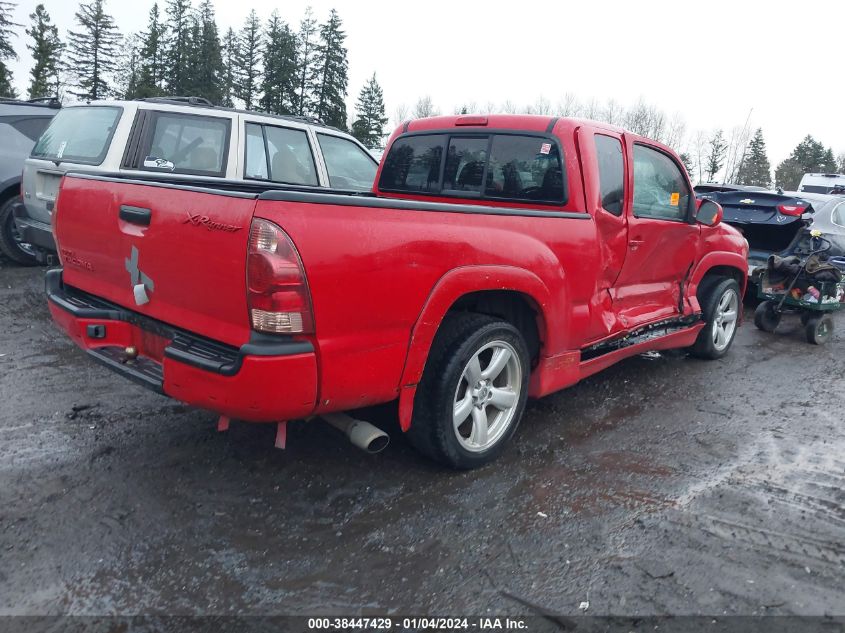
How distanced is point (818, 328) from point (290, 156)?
617 cm

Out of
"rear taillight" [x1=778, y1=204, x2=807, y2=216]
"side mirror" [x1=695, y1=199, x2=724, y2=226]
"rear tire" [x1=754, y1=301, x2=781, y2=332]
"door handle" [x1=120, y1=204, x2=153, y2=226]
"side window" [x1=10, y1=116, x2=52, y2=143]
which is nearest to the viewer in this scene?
"door handle" [x1=120, y1=204, x2=153, y2=226]

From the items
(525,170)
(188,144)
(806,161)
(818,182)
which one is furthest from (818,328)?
(806,161)

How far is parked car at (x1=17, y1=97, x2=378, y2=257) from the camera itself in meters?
6.12

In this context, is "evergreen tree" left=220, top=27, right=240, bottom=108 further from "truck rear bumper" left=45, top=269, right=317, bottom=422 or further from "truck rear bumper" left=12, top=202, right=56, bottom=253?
"truck rear bumper" left=45, top=269, right=317, bottom=422

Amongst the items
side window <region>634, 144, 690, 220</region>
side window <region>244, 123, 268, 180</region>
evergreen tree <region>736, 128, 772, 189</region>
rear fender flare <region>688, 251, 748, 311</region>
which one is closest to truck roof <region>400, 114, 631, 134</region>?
side window <region>634, 144, 690, 220</region>

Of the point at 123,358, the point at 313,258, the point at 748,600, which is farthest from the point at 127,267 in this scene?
the point at 748,600

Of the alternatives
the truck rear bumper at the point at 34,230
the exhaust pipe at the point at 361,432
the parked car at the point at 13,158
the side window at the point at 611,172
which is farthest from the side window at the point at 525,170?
the parked car at the point at 13,158

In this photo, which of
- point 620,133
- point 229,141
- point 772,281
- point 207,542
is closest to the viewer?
point 207,542

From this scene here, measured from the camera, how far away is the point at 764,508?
3.29 m

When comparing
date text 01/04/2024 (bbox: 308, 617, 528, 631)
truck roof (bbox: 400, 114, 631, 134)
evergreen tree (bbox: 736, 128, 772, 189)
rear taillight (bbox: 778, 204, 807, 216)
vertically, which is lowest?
date text 01/04/2024 (bbox: 308, 617, 528, 631)

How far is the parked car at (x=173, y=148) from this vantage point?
6125 millimetres

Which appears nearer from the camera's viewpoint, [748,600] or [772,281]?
[748,600]

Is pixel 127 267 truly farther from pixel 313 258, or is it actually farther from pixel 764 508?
pixel 764 508

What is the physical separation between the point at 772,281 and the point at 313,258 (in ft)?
20.8
